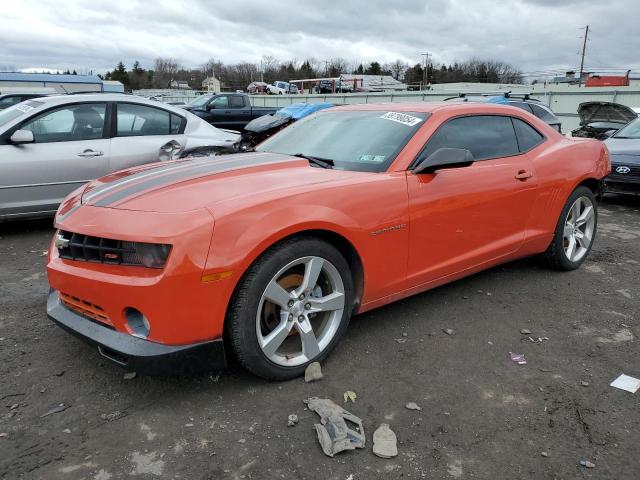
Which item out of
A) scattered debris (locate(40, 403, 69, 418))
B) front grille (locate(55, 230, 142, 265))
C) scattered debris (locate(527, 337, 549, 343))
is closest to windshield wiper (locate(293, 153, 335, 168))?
front grille (locate(55, 230, 142, 265))

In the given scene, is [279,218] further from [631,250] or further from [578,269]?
[631,250]

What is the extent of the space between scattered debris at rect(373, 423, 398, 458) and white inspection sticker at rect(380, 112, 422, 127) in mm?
1997

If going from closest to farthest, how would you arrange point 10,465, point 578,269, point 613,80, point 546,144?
point 10,465 < point 546,144 < point 578,269 < point 613,80

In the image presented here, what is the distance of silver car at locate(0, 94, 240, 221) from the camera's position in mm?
5414

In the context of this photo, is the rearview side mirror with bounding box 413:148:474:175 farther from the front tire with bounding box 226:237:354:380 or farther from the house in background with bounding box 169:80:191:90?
the house in background with bounding box 169:80:191:90

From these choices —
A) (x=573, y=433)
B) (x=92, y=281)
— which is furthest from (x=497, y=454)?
(x=92, y=281)

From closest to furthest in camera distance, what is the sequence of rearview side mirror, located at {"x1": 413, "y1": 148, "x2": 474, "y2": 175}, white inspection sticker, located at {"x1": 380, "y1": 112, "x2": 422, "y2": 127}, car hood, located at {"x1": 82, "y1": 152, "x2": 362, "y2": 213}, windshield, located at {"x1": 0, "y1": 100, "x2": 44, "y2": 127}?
car hood, located at {"x1": 82, "y1": 152, "x2": 362, "y2": 213}
rearview side mirror, located at {"x1": 413, "y1": 148, "x2": 474, "y2": 175}
white inspection sticker, located at {"x1": 380, "y1": 112, "x2": 422, "y2": 127}
windshield, located at {"x1": 0, "y1": 100, "x2": 44, "y2": 127}

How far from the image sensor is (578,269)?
188 inches

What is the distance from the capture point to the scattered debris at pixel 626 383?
9.15ft

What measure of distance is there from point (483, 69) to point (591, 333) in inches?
3307

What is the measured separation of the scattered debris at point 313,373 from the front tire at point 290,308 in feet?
0.10

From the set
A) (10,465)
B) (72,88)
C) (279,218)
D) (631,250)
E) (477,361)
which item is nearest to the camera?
(10,465)

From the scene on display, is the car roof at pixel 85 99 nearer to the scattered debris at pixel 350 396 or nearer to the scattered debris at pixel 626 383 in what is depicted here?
the scattered debris at pixel 350 396

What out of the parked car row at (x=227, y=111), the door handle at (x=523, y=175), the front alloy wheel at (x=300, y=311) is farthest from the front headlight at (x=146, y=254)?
the parked car row at (x=227, y=111)
